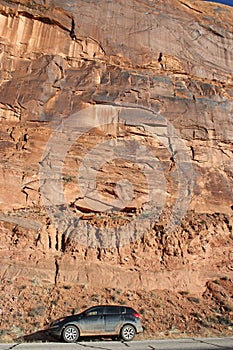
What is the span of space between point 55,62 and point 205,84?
1054 cm

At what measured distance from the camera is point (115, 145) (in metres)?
23.1

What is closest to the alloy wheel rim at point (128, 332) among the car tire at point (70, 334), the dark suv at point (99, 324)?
the dark suv at point (99, 324)

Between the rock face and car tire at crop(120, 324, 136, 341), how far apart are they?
4.35m

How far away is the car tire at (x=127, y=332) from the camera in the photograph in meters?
12.9

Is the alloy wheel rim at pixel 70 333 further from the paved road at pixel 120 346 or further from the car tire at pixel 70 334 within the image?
the paved road at pixel 120 346

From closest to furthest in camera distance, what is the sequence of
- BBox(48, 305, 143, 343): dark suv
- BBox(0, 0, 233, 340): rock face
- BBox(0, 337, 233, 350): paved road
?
BBox(0, 337, 233, 350): paved road
BBox(48, 305, 143, 343): dark suv
BBox(0, 0, 233, 340): rock face

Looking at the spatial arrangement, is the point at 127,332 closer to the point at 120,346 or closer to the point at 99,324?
the point at 99,324

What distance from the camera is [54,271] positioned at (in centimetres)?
1719

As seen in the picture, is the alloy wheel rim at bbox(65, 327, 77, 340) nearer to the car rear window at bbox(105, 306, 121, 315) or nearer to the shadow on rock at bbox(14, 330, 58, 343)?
the shadow on rock at bbox(14, 330, 58, 343)

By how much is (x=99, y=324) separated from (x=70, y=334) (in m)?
1.01

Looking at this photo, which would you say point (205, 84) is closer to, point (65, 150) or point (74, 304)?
point (65, 150)

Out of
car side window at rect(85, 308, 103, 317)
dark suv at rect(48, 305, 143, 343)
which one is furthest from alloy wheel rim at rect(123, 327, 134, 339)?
car side window at rect(85, 308, 103, 317)

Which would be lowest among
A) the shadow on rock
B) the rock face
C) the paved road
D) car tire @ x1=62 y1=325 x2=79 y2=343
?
the paved road

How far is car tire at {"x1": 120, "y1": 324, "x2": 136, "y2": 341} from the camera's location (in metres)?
12.9
